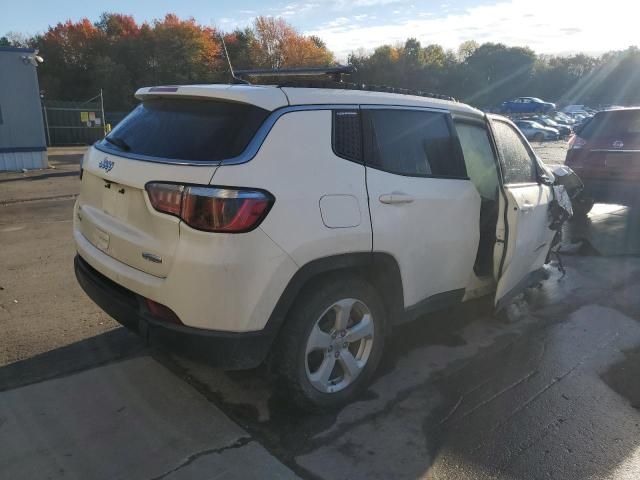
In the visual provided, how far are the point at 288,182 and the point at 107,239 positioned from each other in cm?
114

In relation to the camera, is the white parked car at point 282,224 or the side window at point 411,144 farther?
the side window at point 411,144

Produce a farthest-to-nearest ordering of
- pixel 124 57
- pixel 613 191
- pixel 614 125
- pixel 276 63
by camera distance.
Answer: pixel 276 63 < pixel 124 57 < pixel 614 125 < pixel 613 191

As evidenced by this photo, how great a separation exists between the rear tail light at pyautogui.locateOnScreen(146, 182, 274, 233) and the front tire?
0.58m

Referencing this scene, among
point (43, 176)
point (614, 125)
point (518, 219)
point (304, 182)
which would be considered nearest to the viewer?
point (304, 182)

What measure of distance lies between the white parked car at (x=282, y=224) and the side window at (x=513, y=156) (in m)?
0.52

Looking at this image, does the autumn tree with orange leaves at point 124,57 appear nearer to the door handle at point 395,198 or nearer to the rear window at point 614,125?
the rear window at point 614,125

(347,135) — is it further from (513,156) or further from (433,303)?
(513,156)

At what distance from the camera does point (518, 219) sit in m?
3.90

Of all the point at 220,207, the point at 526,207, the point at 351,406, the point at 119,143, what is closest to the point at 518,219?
the point at 526,207

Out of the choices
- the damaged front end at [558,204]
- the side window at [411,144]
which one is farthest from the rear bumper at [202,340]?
the damaged front end at [558,204]

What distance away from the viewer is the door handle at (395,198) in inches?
122

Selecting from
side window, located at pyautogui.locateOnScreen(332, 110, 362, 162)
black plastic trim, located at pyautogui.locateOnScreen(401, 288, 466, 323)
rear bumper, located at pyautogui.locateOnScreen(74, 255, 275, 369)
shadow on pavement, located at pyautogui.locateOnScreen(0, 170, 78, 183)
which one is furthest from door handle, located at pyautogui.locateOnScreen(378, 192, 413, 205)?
shadow on pavement, located at pyautogui.locateOnScreen(0, 170, 78, 183)

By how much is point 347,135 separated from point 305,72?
1.21m

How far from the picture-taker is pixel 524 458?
280 centimetres
